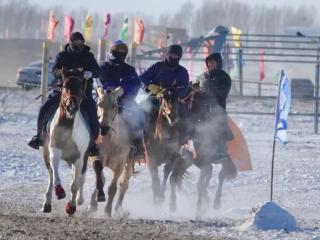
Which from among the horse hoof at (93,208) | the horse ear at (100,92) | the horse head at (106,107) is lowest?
the horse hoof at (93,208)

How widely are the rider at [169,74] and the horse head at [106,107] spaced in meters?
1.66

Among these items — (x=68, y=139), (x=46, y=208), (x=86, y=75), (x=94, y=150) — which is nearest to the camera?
(x=86, y=75)

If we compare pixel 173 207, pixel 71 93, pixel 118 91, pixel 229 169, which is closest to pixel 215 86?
pixel 229 169

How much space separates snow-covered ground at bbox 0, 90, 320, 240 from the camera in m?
12.5

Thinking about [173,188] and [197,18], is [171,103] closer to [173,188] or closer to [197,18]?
[173,188]

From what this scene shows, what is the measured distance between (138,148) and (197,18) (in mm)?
132967

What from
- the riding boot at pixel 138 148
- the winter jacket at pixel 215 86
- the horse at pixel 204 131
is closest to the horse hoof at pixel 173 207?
the horse at pixel 204 131

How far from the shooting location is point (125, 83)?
14.4m

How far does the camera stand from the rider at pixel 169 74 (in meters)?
15.1

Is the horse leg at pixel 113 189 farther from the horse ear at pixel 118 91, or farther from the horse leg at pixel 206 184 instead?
the horse leg at pixel 206 184

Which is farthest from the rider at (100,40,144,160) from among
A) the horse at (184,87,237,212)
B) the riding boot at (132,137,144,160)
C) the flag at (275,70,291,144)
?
the flag at (275,70,291,144)

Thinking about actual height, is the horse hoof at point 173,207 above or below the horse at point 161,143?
below

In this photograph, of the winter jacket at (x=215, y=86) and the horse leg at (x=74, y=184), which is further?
the winter jacket at (x=215, y=86)

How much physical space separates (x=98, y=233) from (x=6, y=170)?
7.96m
